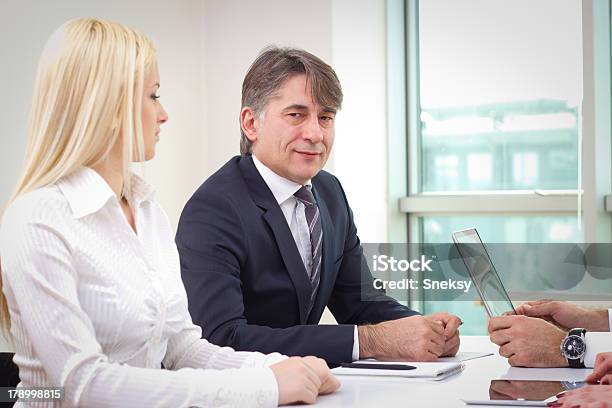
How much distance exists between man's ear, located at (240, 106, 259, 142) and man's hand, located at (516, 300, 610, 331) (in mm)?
954

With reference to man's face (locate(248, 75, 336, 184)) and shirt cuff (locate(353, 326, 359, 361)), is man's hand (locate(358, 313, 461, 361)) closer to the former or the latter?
shirt cuff (locate(353, 326, 359, 361))

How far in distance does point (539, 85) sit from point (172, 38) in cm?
191

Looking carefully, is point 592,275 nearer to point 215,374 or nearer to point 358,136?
point 358,136

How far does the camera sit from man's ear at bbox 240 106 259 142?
2.87 meters

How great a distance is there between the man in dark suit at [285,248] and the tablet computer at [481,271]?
117 millimetres

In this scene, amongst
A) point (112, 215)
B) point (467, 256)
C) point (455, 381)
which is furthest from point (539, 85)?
point (112, 215)

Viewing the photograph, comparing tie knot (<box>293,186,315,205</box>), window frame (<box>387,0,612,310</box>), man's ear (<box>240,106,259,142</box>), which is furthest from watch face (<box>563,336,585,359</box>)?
window frame (<box>387,0,612,310</box>)

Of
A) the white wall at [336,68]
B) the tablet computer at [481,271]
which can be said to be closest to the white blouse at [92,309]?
the tablet computer at [481,271]

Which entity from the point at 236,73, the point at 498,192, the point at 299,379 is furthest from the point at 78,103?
the point at 498,192

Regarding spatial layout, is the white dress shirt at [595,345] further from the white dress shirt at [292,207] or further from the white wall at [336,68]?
the white wall at [336,68]

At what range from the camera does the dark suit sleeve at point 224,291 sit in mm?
2354

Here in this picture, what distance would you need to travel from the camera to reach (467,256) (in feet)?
7.64

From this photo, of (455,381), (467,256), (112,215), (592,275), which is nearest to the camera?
(112,215)

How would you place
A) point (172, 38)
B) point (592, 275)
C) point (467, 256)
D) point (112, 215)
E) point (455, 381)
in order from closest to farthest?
point (112, 215)
point (455, 381)
point (467, 256)
point (592, 275)
point (172, 38)
